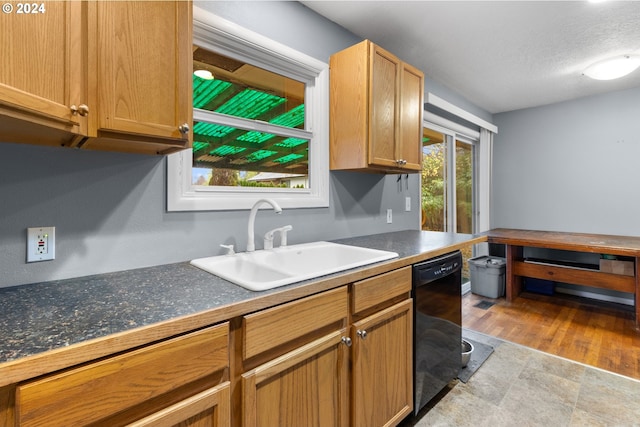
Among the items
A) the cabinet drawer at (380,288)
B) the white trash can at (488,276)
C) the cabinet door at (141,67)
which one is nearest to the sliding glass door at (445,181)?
the white trash can at (488,276)

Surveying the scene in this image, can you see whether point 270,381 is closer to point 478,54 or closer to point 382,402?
point 382,402

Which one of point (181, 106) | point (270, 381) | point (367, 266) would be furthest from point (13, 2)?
point (367, 266)

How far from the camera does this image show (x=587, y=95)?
355 centimetres

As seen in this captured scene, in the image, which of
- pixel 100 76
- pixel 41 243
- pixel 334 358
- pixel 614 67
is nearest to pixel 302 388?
pixel 334 358

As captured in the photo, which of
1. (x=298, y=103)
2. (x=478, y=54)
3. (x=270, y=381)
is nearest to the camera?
(x=270, y=381)

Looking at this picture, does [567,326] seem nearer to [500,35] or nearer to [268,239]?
[500,35]

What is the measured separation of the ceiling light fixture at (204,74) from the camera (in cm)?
156

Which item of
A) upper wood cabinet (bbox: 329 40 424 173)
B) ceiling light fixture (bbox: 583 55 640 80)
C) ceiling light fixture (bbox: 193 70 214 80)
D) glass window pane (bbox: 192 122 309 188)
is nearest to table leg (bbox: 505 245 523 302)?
ceiling light fixture (bbox: 583 55 640 80)

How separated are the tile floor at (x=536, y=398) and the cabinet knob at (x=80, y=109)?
199cm

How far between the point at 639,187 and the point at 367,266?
387 cm

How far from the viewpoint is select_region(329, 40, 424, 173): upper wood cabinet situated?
1855 millimetres

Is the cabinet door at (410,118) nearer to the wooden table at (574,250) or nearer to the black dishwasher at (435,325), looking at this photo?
the black dishwasher at (435,325)

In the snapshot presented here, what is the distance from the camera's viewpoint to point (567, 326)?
9.37 feet

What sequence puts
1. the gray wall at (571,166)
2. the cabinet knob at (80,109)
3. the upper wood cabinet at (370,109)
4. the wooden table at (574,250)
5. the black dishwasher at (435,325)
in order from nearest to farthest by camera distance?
the cabinet knob at (80,109), the black dishwasher at (435,325), the upper wood cabinet at (370,109), the wooden table at (574,250), the gray wall at (571,166)
